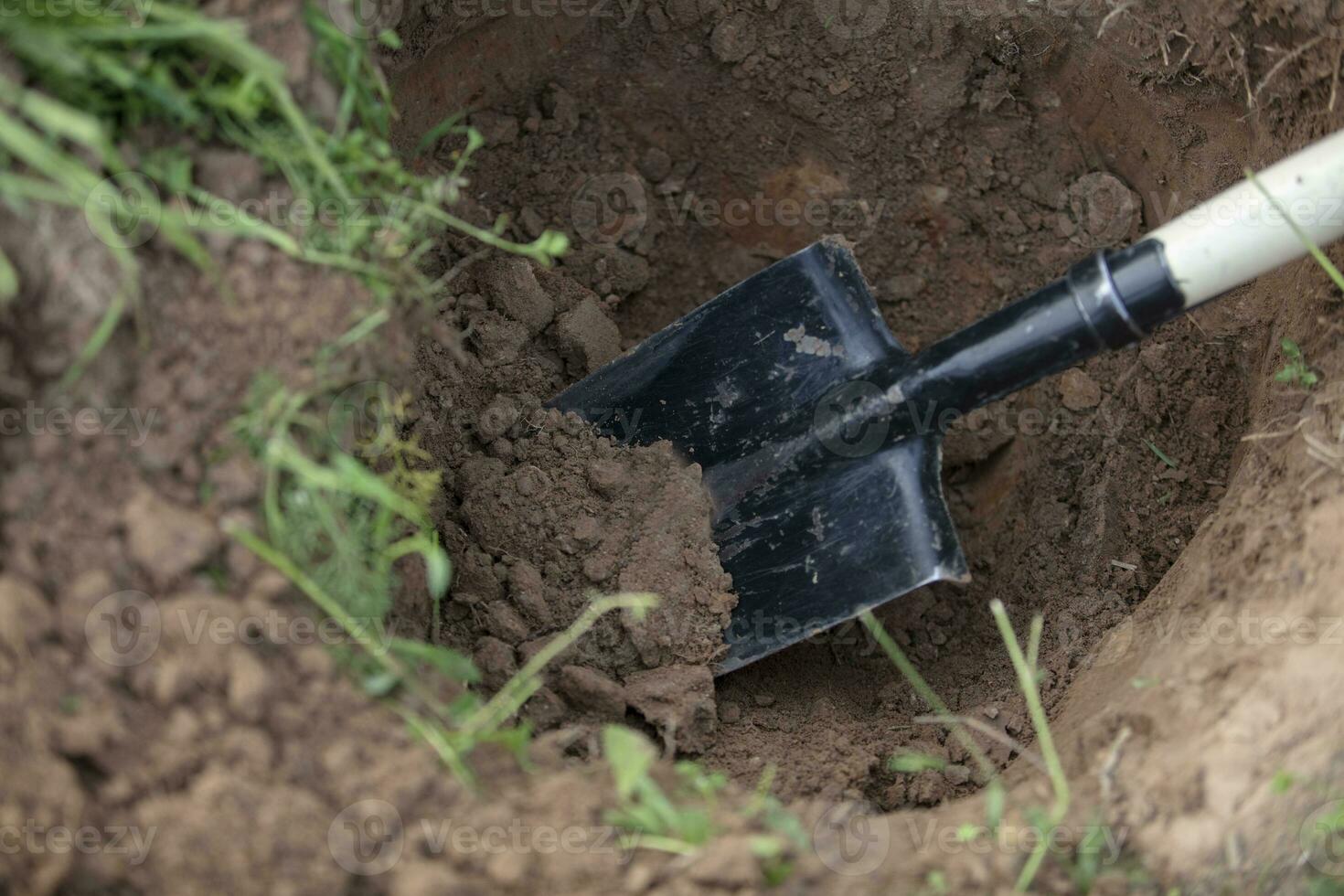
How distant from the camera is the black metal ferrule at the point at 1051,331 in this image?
1.88m

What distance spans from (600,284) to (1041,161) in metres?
1.18

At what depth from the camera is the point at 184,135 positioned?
152 centimetres

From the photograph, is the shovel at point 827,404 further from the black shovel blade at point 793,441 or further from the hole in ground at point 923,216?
the hole in ground at point 923,216

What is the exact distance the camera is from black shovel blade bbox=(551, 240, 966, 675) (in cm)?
222

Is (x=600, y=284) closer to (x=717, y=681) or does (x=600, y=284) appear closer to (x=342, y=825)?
(x=717, y=681)

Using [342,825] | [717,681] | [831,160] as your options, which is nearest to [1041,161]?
[831,160]

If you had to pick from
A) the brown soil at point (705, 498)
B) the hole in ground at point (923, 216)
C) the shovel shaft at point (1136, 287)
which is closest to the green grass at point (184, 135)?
the brown soil at point (705, 498)

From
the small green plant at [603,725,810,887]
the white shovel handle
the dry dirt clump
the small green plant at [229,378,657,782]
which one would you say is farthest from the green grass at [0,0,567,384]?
the white shovel handle

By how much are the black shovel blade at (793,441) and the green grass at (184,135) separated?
0.74 metres

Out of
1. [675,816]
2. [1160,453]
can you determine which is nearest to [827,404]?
[1160,453]

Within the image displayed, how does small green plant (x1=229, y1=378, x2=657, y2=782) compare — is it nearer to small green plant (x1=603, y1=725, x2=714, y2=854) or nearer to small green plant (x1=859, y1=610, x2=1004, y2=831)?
small green plant (x1=603, y1=725, x2=714, y2=854)

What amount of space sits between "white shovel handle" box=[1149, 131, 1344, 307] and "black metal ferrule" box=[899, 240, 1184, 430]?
0.13 feet

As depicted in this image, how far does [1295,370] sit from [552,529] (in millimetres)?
1483

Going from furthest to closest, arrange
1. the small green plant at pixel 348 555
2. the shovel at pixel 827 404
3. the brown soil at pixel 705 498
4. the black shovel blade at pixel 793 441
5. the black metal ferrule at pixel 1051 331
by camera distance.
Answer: the black shovel blade at pixel 793 441 → the shovel at pixel 827 404 → the black metal ferrule at pixel 1051 331 → the small green plant at pixel 348 555 → the brown soil at pixel 705 498
